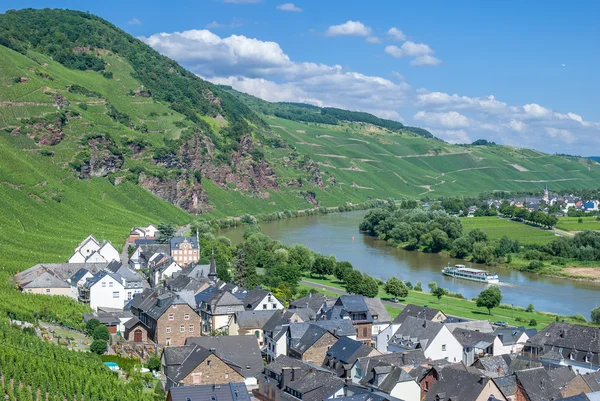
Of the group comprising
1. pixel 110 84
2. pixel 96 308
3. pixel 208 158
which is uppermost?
pixel 110 84

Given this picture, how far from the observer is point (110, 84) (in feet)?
602

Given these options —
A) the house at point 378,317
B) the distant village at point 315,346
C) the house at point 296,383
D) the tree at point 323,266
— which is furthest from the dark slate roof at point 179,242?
the house at point 296,383

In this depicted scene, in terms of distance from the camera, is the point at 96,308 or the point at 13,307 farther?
the point at 96,308

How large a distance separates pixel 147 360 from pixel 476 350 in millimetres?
22840

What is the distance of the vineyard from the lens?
35.1 m

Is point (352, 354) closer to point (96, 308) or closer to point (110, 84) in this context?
point (96, 308)

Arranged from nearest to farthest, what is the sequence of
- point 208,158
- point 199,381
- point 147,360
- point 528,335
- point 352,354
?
point 199,381 < point 352,354 < point 147,360 < point 528,335 < point 208,158

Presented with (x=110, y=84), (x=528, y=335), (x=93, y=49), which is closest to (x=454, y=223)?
(x=528, y=335)

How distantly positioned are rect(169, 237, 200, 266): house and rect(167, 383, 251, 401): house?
55.3 meters

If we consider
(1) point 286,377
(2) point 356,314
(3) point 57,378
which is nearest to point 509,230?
(2) point 356,314

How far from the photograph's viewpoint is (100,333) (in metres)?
48.4

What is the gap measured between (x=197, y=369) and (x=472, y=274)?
194ft

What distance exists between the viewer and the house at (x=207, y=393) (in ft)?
108

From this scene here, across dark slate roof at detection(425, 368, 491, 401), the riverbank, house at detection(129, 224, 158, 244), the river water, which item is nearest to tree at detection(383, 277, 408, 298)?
the riverbank
